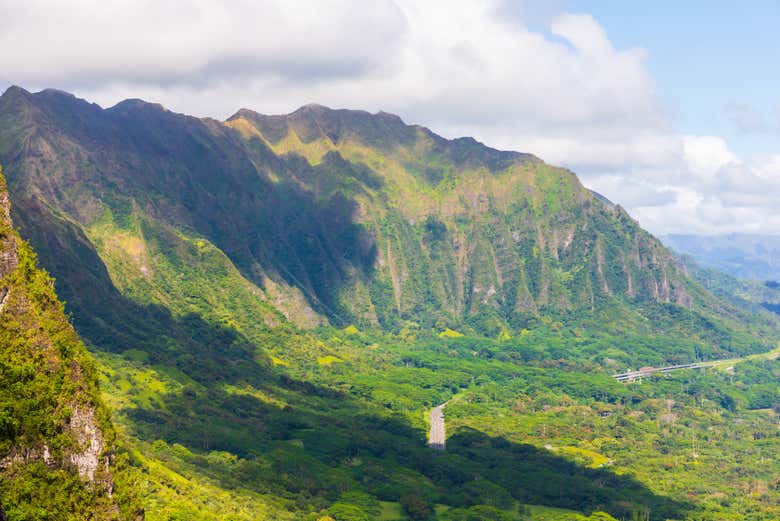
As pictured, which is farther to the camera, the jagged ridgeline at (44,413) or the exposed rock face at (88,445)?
the exposed rock face at (88,445)

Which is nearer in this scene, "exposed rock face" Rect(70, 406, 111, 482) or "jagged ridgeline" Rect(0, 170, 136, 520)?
"jagged ridgeline" Rect(0, 170, 136, 520)

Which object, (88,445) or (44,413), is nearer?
(44,413)

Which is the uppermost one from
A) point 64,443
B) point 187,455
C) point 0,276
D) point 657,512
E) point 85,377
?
point 0,276

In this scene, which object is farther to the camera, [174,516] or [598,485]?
[598,485]

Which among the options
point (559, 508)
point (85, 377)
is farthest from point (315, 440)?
point (85, 377)

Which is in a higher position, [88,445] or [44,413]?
[44,413]

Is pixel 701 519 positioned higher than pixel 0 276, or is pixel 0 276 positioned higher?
pixel 0 276

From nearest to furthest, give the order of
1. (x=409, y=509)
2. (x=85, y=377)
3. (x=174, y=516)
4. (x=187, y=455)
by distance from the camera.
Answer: (x=85, y=377) → (x=174, y=516) → (x=409, y=509) → (x=187, y=455)

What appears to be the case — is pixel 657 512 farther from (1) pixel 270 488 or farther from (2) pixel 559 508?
(1) pixel 270 488
